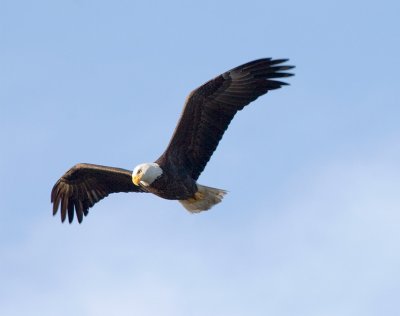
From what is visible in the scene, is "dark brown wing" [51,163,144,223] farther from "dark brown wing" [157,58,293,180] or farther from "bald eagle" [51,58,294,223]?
"dark brown wing" [157,58,293,180]

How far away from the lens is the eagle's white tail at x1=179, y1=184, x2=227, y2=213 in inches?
730

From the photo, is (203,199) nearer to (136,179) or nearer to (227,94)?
(136,179)

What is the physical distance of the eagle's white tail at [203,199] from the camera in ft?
60.8

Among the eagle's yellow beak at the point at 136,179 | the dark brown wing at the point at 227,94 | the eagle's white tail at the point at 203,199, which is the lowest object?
the eagle's white tail at the point at 203,199

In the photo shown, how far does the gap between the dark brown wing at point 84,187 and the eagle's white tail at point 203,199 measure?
1.05 metres

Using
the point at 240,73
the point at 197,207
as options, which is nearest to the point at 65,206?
the point at 197,207

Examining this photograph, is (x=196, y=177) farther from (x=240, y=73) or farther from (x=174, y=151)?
(x=240, y=73)

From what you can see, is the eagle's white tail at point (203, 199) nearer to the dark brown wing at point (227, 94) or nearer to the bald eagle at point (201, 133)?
the bald eagle at point (201, 133)

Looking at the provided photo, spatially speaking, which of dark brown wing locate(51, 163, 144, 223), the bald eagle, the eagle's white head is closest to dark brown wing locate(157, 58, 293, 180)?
the bald eagle

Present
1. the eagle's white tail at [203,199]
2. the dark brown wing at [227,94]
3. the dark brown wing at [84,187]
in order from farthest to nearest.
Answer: the dark brown wing at [84,187], the eagle's white tail at [203,199], the dark brown wing at [227,94]

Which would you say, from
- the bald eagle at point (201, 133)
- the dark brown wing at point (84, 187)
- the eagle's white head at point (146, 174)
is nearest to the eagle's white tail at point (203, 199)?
the bald eagle at point (201, 133)

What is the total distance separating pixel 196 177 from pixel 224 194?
0.47 meters

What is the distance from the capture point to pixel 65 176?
65.7 ft

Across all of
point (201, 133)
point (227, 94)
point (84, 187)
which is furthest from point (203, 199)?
point (84, 187)
